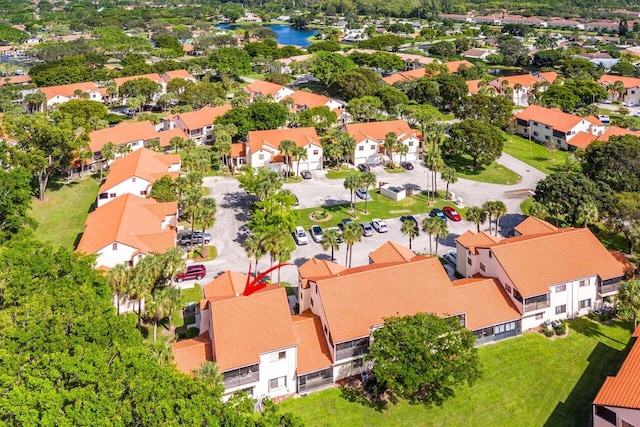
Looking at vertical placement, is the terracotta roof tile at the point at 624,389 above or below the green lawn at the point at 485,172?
above

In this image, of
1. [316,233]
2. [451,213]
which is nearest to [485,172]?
[451,213]

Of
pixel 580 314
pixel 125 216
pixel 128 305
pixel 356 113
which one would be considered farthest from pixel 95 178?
pixel 580 314

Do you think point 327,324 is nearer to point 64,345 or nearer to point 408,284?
point 408,284

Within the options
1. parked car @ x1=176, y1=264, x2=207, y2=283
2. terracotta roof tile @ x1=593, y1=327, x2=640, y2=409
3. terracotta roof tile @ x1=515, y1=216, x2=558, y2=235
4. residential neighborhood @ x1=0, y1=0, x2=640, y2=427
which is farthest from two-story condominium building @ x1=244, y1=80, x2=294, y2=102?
terracotta roof tile @ x1=593, y1=327, x2=640, y2=409

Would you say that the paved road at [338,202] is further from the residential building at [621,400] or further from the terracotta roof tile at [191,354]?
the residential building at [621,400]

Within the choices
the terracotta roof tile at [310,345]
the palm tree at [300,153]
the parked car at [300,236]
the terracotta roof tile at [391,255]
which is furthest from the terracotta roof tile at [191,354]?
the palm tree at [300,153]
